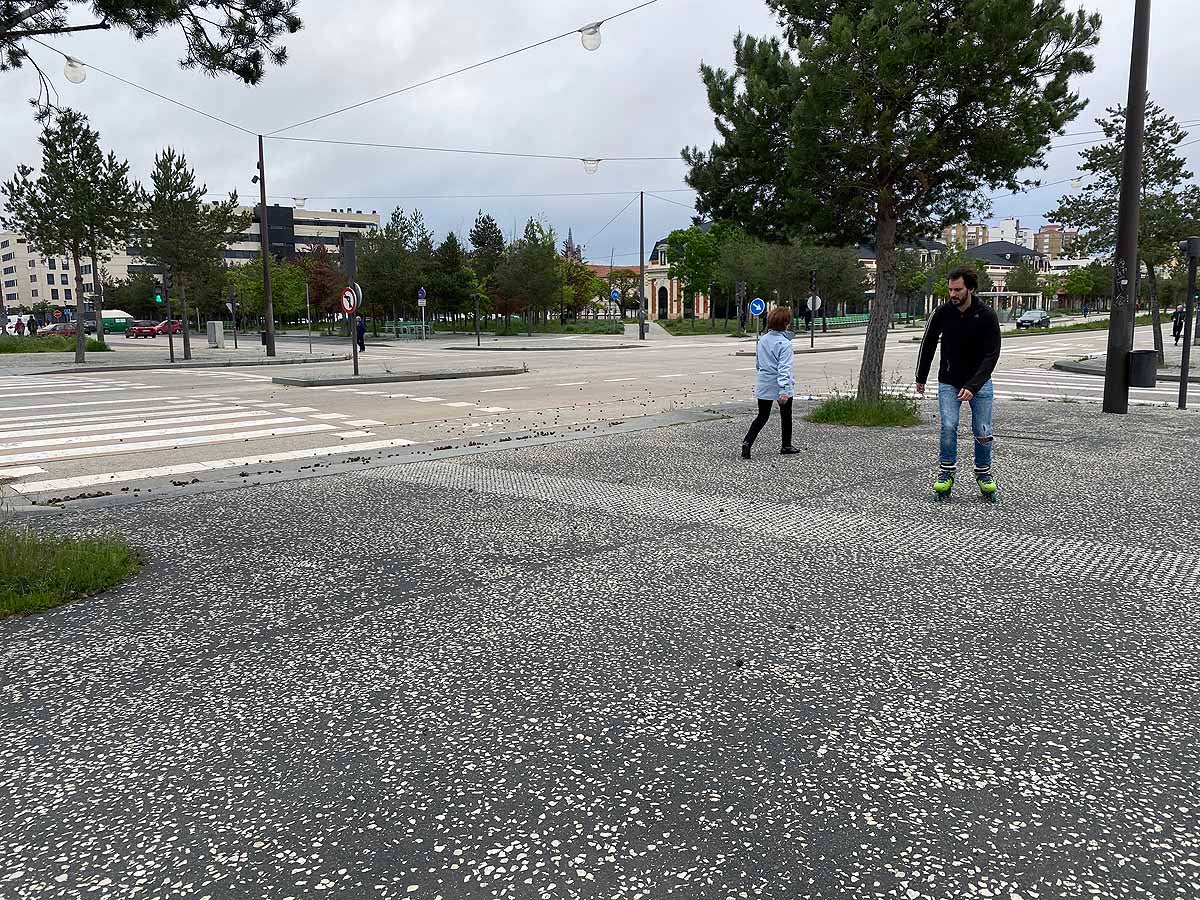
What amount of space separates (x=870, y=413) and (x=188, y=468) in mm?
8053

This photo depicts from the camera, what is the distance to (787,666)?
Result: 3.60 metres

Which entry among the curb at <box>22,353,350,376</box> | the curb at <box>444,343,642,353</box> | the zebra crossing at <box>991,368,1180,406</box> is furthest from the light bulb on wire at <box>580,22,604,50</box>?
the curb at <box>444,343,642,353</box>

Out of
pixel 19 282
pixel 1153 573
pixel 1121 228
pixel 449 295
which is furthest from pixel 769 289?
pixel 19 282

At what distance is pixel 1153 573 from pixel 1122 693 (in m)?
1.87

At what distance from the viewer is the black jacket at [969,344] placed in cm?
680

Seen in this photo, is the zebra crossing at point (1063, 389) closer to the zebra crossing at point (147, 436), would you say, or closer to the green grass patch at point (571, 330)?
the zebra crossing at point (147, 436)

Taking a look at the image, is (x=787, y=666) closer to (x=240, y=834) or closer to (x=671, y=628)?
(x=671, y=628)

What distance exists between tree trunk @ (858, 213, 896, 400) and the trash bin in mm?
3260

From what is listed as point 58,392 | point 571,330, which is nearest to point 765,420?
point 58,392

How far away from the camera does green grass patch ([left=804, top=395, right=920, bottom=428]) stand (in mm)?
11109

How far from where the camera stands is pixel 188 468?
28.4 ft

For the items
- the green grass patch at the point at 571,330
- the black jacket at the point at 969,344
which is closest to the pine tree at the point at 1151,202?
the black jacket at the point at 969,344

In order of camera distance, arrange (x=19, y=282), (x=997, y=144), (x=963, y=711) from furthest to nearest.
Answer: (x=19, y=282)
(x=997, y=144)
(x=963, y=711)

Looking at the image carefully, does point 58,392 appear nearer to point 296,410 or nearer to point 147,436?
point 296,410
